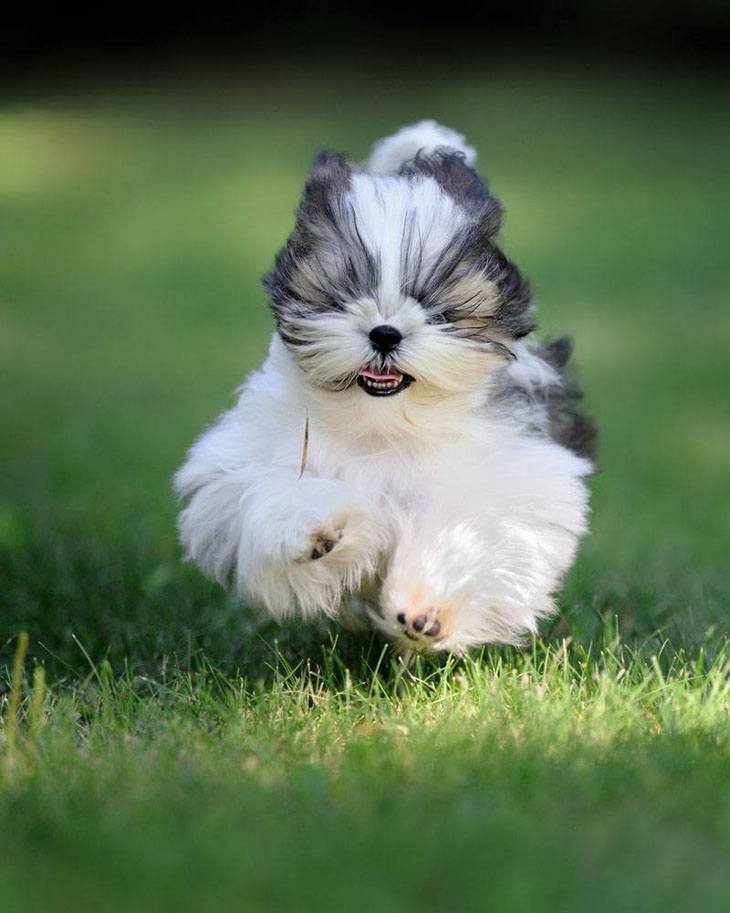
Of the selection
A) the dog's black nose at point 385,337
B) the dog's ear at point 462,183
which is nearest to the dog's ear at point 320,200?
the dog's ear at point 462,183

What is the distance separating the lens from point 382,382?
4027 millimetres

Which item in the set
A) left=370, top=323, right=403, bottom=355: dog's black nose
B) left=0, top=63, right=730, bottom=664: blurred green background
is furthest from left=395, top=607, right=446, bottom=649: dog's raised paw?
left=0, top=63, right=730, bottom=664: blurred green background

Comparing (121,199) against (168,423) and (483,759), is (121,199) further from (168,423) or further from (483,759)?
(483,759)

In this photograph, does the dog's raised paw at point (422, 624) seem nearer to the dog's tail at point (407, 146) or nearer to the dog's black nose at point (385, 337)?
the dog's black nose at point (385, 337)

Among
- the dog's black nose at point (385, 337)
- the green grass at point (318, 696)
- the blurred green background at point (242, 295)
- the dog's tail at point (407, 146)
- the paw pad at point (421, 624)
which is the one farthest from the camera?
the blurred green background at point (242, 295)

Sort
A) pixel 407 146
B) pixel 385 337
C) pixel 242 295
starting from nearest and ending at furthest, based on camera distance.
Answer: pixel 385 337
pixel 407 146
pixel 242 295

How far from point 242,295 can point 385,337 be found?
1055 centimetres

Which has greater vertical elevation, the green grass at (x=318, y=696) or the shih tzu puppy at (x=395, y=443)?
the shih tzu puppy at (x=395, y=443)

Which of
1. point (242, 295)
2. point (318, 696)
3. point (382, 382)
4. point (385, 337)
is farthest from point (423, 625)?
point (242, 295)

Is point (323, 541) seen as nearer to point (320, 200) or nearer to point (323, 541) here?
point (323, 541)

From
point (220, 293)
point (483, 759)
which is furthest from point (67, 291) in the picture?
point (483, 759)

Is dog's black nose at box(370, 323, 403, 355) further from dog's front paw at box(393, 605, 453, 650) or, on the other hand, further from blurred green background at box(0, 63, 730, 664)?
blurred green background at box(0, 63, 730, 664)

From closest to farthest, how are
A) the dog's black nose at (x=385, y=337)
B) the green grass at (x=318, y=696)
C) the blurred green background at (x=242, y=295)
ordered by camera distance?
1. the green grass at (x=318, y=696)
2. the dog's black nose at (x=385, y=337)
3. the blurred green background at (x=242, y=295)

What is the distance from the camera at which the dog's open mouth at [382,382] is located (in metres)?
4.01
